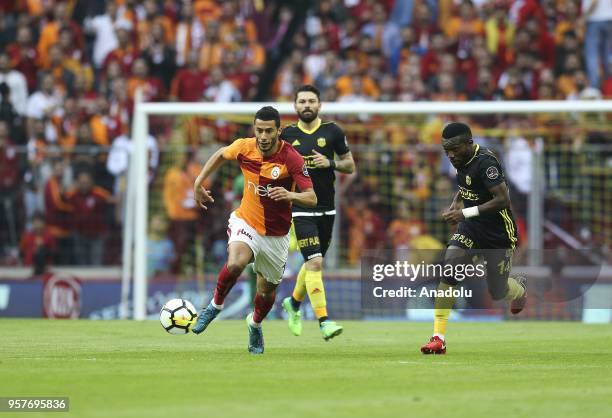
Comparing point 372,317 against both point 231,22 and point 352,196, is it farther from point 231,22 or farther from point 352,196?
point 231,22

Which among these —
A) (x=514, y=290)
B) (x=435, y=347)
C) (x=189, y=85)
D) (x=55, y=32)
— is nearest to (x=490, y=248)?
(x=514, y=290)

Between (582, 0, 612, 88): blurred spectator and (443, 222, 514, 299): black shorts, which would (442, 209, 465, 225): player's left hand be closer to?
(443, 222, 514, 299): black shorts

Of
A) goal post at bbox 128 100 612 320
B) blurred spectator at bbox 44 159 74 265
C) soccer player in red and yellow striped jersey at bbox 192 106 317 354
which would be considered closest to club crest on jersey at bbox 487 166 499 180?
soccer player in red and yellow striped jersey at bbox 192 106 317 354

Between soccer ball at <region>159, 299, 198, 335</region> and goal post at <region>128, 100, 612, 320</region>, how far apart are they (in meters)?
7.28

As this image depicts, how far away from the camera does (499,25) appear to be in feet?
75.6

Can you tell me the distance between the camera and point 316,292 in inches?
519

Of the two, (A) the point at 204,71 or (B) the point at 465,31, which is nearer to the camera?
(B) the point at 465,31

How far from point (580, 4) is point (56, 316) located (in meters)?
10.8

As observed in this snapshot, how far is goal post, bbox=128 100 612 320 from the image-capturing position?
19.2 metres

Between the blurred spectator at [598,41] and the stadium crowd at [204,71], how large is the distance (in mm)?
21

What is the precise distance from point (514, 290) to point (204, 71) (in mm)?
12265

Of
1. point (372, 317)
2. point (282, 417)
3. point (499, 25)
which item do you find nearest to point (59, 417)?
point (282, 417)

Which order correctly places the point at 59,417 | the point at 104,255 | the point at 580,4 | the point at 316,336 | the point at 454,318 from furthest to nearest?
the point at 580,4, the point at 104,255, the point at 454,318, the point at 316,336, the point at 59,417

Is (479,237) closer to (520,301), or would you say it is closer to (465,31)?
(520,301)
